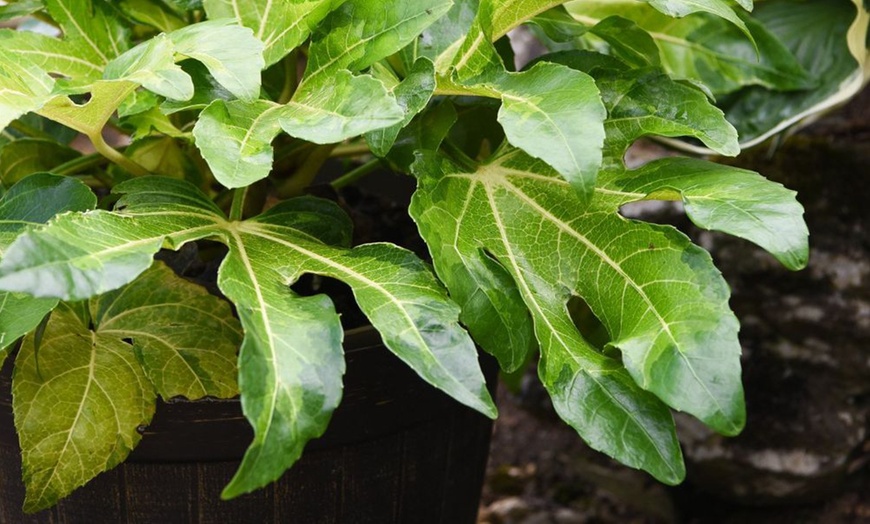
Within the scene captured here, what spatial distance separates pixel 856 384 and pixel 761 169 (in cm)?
32

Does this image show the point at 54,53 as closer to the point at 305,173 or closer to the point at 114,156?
the point at 114,156

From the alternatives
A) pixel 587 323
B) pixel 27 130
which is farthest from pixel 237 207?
pixel 587 323

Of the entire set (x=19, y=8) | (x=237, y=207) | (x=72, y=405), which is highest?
(x=19, y=8)

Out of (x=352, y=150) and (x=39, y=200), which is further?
(x=352, y=150)

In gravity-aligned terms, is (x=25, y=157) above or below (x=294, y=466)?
above

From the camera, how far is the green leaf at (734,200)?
0.58 meters

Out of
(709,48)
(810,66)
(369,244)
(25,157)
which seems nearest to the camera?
(369,244)

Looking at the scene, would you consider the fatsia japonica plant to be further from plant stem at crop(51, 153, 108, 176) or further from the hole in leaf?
the hole in leaf

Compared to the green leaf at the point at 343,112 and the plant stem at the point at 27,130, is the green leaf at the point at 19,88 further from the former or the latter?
the plant stem at the point at 27,130

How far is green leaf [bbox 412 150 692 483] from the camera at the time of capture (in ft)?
2.00

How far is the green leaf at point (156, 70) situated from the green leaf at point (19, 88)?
5 cm

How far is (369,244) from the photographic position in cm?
67

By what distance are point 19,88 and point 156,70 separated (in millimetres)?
110

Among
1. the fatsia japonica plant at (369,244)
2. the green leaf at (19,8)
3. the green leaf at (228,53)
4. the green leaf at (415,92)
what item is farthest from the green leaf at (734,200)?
the green leaf at (19,8)
